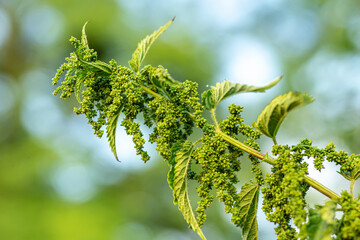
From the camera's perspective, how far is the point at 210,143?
1.02m

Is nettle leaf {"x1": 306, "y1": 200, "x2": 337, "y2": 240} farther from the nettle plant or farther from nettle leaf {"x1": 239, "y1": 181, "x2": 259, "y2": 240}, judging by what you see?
nettle leaf {"x1": 239, "y1": 181, "x2": 259, "y2": 240}

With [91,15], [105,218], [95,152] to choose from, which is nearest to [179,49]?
[91,15]

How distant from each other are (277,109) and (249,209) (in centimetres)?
31

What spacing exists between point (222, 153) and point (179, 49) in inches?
479

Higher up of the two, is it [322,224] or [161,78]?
[161,78]

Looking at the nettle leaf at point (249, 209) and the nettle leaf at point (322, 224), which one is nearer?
the nettle leaf at point (322, 224)

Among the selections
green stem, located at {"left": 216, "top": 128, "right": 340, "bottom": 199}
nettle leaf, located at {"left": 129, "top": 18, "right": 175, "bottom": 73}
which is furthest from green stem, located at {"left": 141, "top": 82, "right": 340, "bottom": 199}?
nettle leaf, located at {"left": 129, "top": 18, "right": 175, "bottom": 73}

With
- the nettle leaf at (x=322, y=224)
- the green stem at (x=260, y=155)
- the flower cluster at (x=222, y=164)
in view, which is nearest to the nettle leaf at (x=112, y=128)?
the green stem at (x=260, y=155)

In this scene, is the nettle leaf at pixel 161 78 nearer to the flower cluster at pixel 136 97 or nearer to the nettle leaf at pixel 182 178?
the flower cluster at pixel 136 97

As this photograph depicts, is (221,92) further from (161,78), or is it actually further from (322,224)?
(322,224)

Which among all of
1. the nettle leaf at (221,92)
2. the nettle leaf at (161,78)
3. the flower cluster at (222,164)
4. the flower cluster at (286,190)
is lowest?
the flower cluster at (286,190)

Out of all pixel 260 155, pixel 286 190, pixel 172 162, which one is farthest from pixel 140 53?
pixel 286 190

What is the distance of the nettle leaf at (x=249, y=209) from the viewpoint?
43.3 inches

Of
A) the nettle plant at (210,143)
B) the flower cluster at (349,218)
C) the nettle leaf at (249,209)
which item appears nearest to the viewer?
the flower cluster at (349,218)
